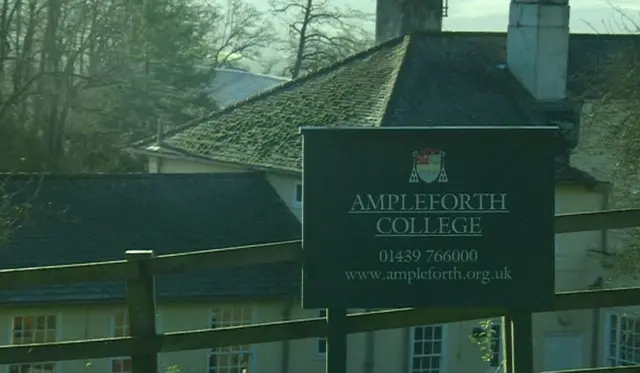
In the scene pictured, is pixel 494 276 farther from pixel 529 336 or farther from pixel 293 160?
pixel 293 160

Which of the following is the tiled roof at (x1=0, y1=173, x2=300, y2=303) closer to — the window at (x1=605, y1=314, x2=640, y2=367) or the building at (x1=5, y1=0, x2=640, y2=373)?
the building at (x1=5, y1=0, x2=640, y2=373)

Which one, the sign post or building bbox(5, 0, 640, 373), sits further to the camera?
building bbox(5, 0, 640, 373)

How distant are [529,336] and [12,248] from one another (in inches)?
837

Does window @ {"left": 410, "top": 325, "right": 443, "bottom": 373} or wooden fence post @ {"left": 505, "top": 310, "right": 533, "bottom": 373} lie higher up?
wooden fence post @ {"left": 505, "top": 310, "right": 533, "bottom": 373}

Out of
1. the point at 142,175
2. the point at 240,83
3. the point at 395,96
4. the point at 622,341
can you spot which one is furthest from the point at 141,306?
the point at 240,83

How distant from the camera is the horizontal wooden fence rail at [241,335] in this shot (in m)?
5.89

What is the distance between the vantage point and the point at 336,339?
6.04m

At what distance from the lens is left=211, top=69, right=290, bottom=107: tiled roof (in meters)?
63.0

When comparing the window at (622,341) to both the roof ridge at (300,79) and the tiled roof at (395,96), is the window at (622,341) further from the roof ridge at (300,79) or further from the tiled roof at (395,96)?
the roof ridge at (300,79)

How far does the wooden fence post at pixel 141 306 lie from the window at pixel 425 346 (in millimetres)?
21255

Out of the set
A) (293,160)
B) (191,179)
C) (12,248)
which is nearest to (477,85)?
(293,160)

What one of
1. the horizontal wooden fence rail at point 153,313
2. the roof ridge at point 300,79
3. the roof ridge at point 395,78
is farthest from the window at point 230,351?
the horizontal wooden fence rail at point 153,313

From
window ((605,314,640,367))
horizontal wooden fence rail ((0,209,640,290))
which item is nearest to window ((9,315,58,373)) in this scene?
window ((605,314,640,367))

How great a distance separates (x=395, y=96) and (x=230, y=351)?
29.0 feet
